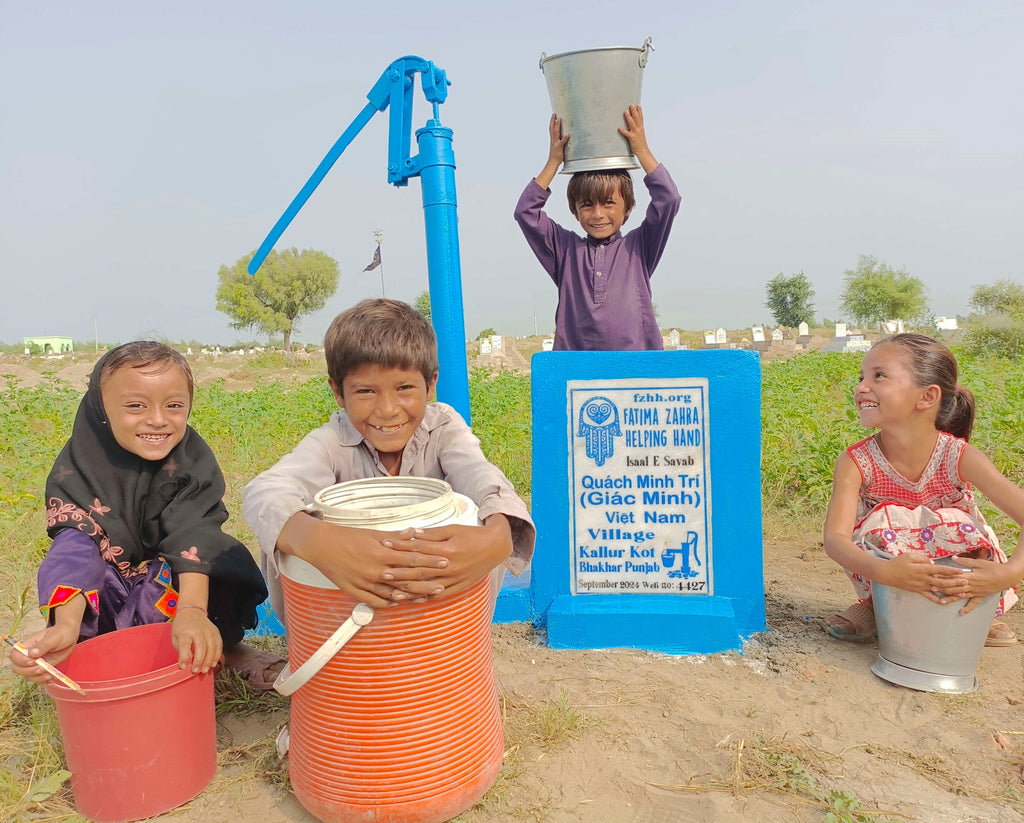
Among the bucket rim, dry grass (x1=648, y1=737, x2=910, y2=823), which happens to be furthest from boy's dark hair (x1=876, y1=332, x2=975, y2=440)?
the bucket rim

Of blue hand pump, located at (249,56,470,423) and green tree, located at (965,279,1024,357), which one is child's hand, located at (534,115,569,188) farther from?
green tree, located at (965,279,1024,357)

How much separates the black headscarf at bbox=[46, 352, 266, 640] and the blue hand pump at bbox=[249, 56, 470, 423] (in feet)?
4.03

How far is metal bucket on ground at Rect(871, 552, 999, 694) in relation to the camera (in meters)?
2.46

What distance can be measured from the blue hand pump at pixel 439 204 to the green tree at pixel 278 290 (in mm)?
37053

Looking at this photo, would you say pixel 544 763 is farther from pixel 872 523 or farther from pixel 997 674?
pixel 997 674

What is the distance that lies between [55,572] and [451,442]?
1.19m

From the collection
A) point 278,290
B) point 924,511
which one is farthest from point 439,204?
point 278,290

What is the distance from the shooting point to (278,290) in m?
40.0

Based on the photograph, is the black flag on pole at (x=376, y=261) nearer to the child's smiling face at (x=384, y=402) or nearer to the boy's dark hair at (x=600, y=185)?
the boy's dark hair at (x=600, y=185)

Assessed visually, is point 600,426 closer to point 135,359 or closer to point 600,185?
point 600,185

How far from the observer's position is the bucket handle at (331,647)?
5.54 feet

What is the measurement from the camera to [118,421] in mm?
2258

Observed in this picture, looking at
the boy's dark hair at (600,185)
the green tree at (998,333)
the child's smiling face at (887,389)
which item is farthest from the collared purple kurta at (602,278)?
the green tree at (998,333)

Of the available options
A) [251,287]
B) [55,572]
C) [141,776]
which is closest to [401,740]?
[141,776]
